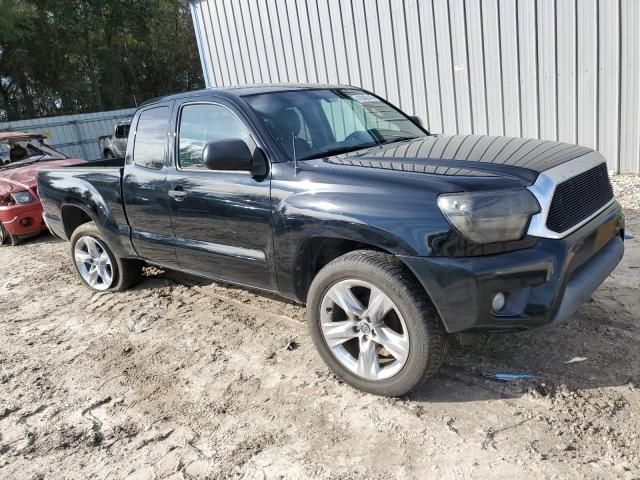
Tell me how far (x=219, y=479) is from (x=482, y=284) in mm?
1561

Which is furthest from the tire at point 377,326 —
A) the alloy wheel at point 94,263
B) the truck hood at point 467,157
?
the alloy wheel at point 94,263

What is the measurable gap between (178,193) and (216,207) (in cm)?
43

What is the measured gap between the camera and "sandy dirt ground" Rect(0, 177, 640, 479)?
2.50m

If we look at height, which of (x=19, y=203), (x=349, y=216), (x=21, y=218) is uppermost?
(x=349, y=216)

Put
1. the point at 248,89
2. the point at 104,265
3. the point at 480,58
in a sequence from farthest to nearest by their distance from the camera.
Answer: the point at 480,58 → the point at 104,265 → the point at 248,89

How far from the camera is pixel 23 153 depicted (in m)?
9.36

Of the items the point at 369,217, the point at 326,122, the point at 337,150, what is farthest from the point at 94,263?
the point at 369,217

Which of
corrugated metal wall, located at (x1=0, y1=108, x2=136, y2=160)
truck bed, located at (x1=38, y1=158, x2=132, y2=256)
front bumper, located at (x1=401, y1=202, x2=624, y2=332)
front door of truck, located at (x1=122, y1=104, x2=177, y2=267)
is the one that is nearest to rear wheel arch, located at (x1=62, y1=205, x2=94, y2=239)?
truck bed, located at (x1=38, y1=158, x2=132, y2=256)

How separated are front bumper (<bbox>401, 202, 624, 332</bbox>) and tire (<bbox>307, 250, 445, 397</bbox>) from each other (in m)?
0.10

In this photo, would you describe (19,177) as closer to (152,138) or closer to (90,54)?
(152,138)

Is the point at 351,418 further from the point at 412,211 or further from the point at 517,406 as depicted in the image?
the point at 412,211

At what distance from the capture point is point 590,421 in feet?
8.53

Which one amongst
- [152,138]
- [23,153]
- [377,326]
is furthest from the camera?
[23,153]

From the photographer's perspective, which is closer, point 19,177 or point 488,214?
point 488,214
